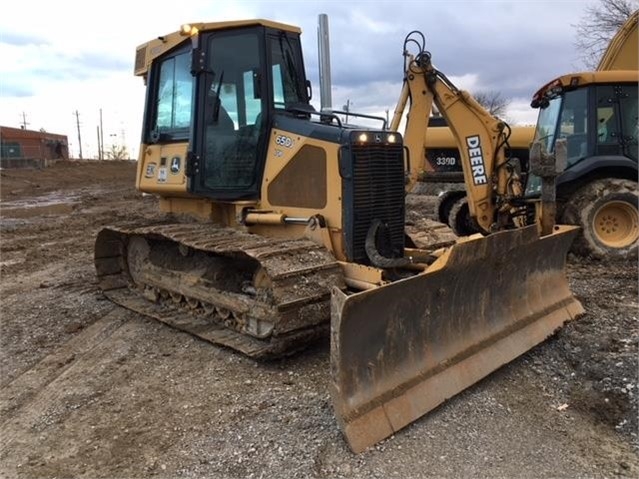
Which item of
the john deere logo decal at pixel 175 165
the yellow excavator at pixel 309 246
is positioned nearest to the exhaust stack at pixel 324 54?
the yellow excavator at pixel 309 246

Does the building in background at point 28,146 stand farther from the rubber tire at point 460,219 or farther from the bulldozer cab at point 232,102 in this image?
the bulldozer cab at point 232,102

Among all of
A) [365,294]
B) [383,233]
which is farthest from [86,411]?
[383,233]

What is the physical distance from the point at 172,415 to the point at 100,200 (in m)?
16.1

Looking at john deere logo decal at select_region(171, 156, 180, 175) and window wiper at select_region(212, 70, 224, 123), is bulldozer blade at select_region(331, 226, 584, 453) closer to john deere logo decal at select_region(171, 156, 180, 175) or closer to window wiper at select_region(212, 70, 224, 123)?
window wiper at select_region(212, 70, 224, 123)

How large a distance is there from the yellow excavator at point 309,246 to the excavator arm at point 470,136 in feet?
0.08

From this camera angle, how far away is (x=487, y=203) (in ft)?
22.0

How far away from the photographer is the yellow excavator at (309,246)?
365cm

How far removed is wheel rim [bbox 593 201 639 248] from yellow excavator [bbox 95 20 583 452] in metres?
2.61

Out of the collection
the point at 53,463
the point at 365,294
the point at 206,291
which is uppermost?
the point at 365,294

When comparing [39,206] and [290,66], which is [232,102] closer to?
[290,66]

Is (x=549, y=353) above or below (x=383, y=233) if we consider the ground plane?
below

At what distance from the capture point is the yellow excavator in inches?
144

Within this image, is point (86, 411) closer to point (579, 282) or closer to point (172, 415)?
point (172, 415)

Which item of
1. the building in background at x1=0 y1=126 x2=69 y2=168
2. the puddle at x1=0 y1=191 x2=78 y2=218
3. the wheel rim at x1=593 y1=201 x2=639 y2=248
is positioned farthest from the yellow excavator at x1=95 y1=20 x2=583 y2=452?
the building in background at x1=0 y1=126 x2=69 y2=168
